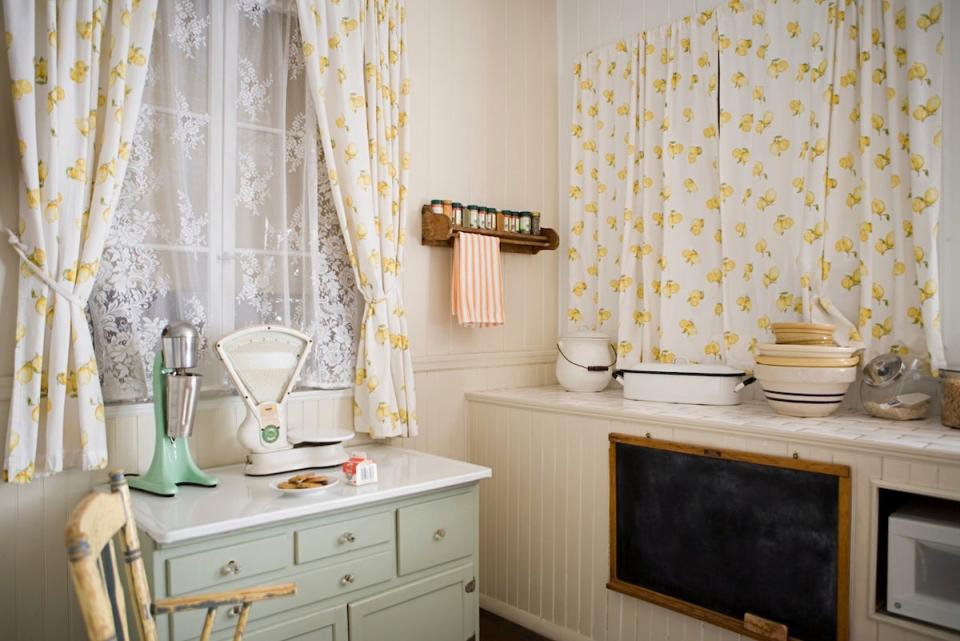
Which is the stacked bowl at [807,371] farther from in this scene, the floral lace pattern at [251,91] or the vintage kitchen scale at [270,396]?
the floral lace pattern at [251,91]

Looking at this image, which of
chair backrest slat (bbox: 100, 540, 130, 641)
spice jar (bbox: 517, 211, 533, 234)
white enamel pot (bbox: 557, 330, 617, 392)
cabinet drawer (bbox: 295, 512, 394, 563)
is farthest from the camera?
spice jar (bbox: 517, 211, 533, 234)

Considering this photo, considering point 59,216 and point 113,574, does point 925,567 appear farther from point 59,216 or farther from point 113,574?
point 59,216

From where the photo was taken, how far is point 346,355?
2.62 metres

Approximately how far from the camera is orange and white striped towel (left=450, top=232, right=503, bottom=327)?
289cm

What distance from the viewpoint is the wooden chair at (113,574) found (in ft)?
3.54

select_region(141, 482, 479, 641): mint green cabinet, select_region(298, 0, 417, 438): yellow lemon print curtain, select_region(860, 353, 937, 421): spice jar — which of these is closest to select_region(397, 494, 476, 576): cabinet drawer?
select_region(141, 482, 479, 641): mint green cabinet

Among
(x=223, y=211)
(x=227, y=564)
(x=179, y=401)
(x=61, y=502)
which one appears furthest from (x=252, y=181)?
(x=227, y=564)

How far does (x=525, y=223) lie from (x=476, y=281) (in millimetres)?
453

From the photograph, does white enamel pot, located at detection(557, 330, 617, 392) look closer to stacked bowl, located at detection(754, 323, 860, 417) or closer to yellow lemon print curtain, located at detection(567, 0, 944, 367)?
yellow lemon print curtain, located at detection(567, 0, 944, 367)

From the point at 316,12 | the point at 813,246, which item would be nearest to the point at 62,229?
the point at 316,12

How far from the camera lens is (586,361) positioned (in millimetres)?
3053

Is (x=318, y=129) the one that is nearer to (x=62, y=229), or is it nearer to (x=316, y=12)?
(x=316, y=12)

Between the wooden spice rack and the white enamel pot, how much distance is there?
48 cm

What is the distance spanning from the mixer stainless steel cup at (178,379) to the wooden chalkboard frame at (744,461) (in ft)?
4.72
